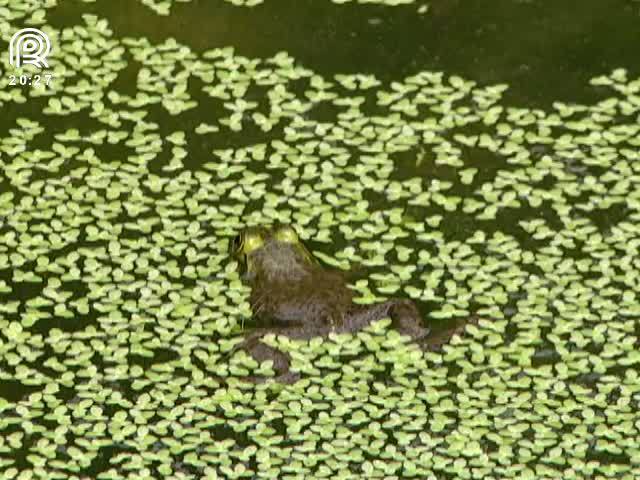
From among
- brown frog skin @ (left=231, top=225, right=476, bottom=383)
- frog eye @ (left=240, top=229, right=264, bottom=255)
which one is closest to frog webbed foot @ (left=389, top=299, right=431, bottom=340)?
brown frog skin @ (left=231, top=225, right=476, bottom=383)

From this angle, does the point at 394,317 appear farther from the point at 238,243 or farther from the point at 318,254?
the point at 238,243

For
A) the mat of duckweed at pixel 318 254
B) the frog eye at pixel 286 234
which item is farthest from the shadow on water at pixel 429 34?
the frog eye at pixel 286 234

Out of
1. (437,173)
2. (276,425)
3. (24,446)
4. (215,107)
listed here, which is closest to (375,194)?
(437,173)

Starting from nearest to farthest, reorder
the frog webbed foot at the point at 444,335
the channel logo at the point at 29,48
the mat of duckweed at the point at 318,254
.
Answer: the mat of duckweed at the point at 318,254
the frog webbed foot at the point at 444,335
the channel logo at the point at 29,48

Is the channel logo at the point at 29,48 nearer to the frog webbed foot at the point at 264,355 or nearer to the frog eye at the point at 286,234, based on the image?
the frog eye at the point at 286,234

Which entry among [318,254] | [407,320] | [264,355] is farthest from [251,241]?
[407,320]

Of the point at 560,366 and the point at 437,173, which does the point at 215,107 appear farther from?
the point at 560,366

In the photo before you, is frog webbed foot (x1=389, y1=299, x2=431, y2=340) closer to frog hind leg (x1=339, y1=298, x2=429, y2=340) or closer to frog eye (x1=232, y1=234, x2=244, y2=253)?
frog hind leg (x1=339, y1=298, x2=429, y2=340)
